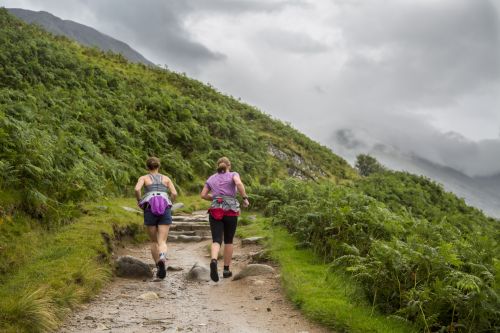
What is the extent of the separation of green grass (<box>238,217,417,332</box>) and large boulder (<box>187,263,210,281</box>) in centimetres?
157

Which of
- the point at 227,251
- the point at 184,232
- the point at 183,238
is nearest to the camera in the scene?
the point at 227,251

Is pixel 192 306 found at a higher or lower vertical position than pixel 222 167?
lower

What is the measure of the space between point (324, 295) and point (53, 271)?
14.6 ft

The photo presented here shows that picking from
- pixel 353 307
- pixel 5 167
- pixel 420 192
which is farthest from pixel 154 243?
pixel 420 192

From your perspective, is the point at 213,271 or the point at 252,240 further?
the point at 252,240

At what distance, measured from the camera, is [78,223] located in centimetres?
1130

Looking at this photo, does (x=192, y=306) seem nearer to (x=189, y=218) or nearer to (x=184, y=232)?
(x=184, y=232)

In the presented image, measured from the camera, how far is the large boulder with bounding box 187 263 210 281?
9750 millimetres

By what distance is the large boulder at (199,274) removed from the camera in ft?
32.0

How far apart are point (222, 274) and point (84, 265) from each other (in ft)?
9.73

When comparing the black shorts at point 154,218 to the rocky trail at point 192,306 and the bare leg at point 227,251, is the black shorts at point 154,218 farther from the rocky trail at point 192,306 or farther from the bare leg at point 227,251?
the bare leg at point 227,251

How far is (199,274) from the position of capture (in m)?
9.81

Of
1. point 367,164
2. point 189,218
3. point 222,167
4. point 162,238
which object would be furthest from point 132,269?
point 367,164

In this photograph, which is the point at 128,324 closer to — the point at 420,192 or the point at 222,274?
the point at 222,274
